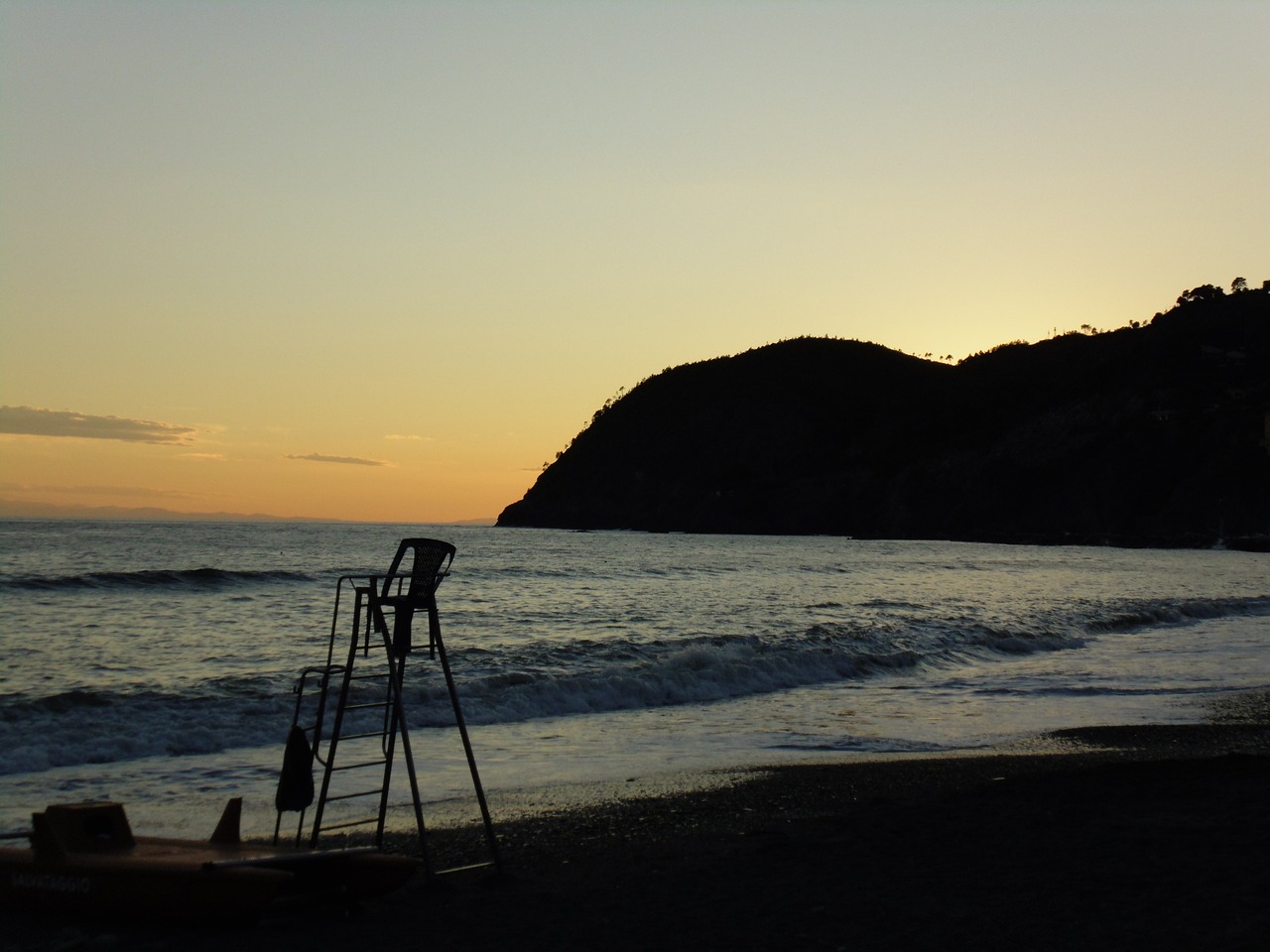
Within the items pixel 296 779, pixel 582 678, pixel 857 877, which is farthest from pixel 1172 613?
pixel 296 779

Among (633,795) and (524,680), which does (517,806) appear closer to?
(633,795)

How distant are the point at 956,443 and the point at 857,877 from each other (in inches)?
5119

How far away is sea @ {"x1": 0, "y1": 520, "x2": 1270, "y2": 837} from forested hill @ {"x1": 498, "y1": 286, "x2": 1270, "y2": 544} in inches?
2906

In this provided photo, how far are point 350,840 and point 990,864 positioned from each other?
430cm

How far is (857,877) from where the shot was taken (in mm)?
6348

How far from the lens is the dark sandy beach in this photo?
5.35 metres

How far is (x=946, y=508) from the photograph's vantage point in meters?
121

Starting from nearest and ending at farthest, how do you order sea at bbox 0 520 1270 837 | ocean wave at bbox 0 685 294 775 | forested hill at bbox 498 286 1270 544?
sea at bbox 0 520 1270 837, ocean wave at bbox 0 685 294 775, forested hill at bbox 498 286 1270 544

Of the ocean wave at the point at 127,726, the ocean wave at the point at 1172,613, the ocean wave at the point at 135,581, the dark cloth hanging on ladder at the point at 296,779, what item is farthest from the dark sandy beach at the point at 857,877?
the ocean wave at the point at 135,581

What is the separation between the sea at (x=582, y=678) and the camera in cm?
1077

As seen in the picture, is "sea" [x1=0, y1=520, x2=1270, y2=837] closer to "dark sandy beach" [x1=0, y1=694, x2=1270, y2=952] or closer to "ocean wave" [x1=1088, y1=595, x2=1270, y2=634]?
"ocean wave" [x1=1088, y1=595, x2=1270, y2=634]

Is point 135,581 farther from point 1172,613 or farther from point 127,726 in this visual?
point 1172,613

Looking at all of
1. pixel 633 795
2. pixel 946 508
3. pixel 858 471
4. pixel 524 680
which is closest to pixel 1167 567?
pixel 524 680

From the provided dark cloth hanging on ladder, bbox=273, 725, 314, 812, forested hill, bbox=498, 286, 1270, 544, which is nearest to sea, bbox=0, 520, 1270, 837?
dark cloth hanging on ladder, bbox=273, 725, 314, 812
